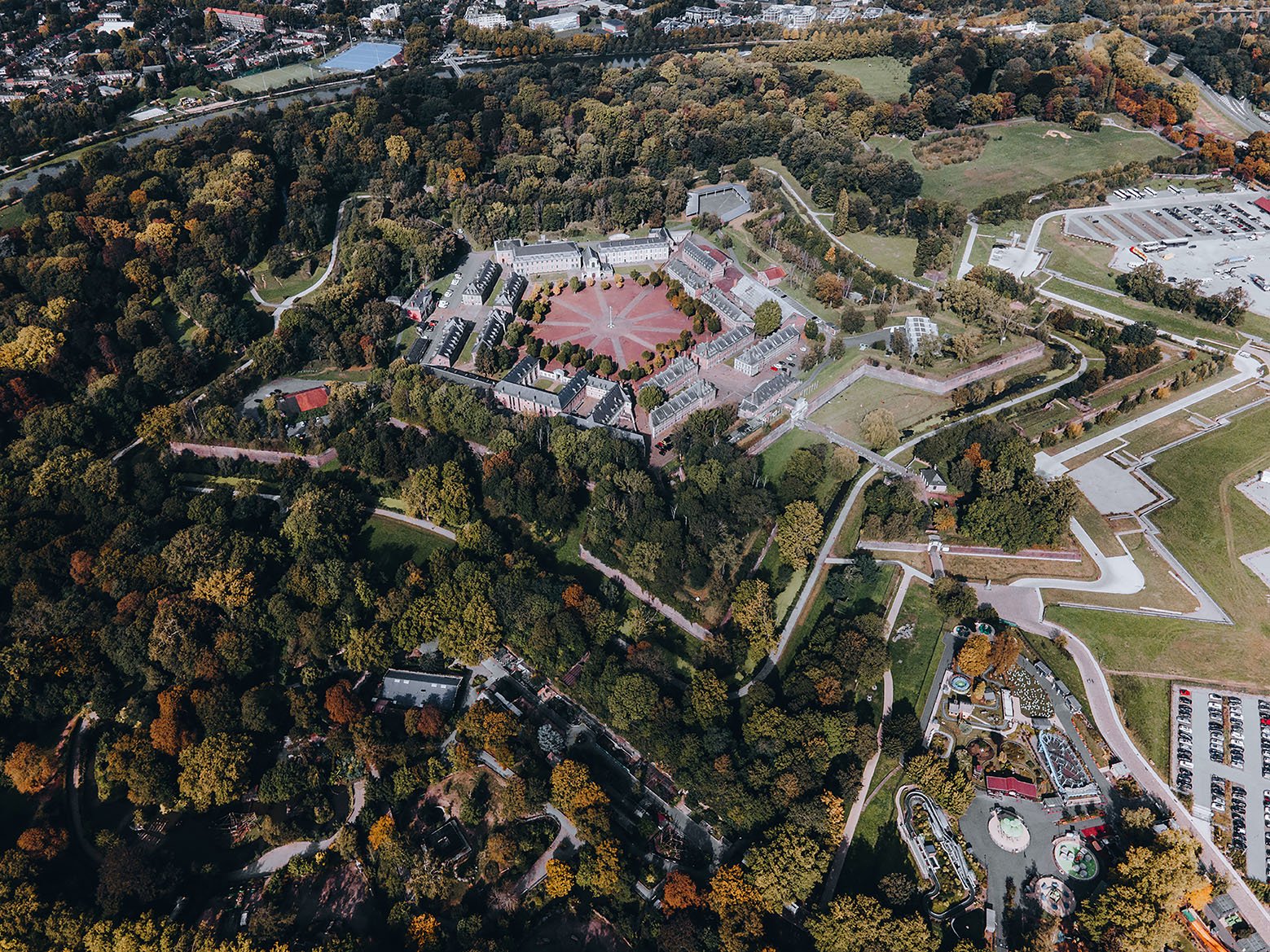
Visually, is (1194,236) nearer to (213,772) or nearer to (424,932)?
(424,932)

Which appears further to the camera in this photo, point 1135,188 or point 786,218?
point 1135,188

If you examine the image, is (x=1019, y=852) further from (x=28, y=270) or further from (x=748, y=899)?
(x=28, y=270)

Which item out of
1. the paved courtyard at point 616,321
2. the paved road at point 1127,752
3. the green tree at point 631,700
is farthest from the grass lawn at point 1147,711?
the paved courtyard at point 616,321

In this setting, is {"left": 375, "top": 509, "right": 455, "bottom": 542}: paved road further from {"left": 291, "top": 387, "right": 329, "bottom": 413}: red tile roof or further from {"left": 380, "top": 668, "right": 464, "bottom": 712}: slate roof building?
{"left": 291, "top": 387, "right": 329, "bottom": 413}: red tile roof

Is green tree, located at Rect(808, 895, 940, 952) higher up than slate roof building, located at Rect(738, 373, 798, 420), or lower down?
lower down

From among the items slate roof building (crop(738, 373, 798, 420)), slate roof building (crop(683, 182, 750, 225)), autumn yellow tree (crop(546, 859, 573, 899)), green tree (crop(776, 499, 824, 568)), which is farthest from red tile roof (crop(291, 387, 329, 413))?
slate roof building (crop(683, 182, 750, 225))

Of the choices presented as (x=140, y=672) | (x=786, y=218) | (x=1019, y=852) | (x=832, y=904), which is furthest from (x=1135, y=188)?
(x=140, y=672)

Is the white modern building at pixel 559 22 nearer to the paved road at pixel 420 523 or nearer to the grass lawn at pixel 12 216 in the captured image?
the grass lawn at pixel 12 216
